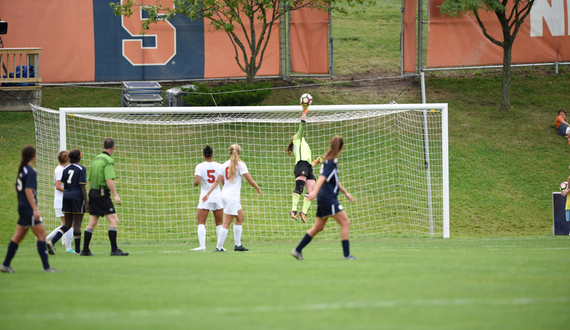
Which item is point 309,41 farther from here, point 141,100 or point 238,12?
point 141,100

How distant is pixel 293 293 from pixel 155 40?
18.1m

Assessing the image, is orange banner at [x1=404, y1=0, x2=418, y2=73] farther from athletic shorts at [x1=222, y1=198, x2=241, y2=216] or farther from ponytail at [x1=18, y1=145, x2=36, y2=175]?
ponytail at [x1=18, y1=145, x2=36, y2=175]

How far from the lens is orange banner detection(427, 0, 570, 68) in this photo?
22.5 meters

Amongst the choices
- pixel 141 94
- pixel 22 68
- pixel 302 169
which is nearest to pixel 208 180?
pixel 302 169

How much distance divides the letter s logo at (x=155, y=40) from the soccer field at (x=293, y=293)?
47.2 ft

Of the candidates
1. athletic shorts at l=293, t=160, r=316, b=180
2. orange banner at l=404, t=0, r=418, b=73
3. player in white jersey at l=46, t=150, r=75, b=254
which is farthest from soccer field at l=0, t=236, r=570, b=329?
orange banner at l=404, t=0, r=418, b=73

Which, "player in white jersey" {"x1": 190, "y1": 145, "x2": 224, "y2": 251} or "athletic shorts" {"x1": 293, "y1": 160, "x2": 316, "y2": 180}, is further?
"athletic shorts" {"x1": 293, "y1": 160, "x2": 316, "y2": 180}

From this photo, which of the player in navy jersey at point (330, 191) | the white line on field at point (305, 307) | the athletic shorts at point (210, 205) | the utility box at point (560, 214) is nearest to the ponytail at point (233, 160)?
Result: the athletic shorts at point (210, 205)

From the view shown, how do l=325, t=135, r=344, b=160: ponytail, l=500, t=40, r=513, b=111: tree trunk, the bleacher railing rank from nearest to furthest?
l=325, t=135, r=344, b=160: ponytail < the bleacher railing < l=500, t=40, r=513, b=111: tree trunk

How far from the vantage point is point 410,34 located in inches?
898

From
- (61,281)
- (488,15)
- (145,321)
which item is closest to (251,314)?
(145,321)

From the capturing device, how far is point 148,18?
21656mm

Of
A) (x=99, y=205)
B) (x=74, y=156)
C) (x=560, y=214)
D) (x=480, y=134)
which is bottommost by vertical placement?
(x=560, y=214)

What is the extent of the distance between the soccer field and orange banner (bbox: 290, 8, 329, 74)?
15.0 metres
